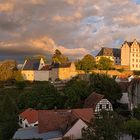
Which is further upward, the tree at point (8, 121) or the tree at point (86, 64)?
the tree at point (86, 64)

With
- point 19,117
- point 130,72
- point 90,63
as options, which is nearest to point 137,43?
point 130,72

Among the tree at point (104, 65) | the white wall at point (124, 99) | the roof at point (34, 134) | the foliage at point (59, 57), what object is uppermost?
the foliage at point (59, 57)

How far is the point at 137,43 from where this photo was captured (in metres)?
95.9

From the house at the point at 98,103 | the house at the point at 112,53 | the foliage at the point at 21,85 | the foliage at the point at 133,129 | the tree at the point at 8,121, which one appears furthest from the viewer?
the house at the point at 112,53

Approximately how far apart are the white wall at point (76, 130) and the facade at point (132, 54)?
63231 millimetres

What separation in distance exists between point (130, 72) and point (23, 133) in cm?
5590

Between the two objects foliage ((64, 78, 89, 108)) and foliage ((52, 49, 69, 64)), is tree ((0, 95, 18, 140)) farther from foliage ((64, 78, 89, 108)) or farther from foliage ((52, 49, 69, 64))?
foliage ((52, 49, 69, 64))

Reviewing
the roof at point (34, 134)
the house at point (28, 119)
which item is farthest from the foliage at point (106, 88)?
the roof at point (34, 134)

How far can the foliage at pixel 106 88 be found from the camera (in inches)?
1950

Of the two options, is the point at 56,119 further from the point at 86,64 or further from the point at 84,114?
the point at 86,64

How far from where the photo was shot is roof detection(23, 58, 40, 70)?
84.6 m

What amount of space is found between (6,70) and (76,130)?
4980 centimetres

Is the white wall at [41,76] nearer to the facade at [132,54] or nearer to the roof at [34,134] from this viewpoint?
the facade at [132,54]

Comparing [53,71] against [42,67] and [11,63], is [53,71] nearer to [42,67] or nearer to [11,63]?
[42,67]
